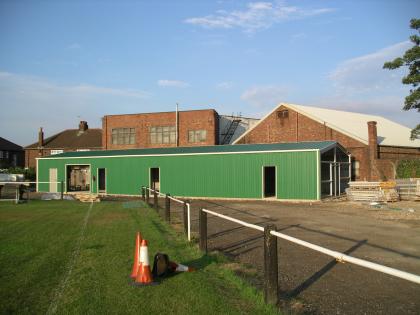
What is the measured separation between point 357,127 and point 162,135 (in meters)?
20.8

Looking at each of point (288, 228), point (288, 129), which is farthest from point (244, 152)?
point (288, 228)

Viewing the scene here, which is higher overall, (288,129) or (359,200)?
(288,129)

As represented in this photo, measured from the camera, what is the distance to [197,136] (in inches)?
1745

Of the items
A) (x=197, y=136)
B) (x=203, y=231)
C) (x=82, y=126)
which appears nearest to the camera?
(x=203, y=231)

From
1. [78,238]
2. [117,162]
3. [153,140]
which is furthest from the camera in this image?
[153,140]

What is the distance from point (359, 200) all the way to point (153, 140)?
27.8 m

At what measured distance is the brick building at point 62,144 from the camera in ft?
190

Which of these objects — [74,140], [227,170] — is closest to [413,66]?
[227,170]

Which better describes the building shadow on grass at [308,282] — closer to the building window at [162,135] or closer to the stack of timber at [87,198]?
the stack of timber at [87,198]

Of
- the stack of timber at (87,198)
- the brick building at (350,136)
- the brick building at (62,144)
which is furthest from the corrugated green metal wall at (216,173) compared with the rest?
the brick building at (62,144)

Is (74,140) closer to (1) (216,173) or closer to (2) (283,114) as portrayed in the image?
(2) (283,114)

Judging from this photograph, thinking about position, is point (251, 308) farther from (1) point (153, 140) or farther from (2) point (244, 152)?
(1) point (153, 140)

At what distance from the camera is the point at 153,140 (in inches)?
1811

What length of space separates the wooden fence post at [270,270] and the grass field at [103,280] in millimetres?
170
